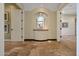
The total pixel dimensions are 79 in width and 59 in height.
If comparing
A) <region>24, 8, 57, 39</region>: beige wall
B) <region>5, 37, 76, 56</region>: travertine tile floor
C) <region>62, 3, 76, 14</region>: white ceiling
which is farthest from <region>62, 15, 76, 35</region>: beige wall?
<region>5, 37, 76, 56</region>: travertine tile floor

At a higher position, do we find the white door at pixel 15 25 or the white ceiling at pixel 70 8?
the white ceiling at pixel 70 8

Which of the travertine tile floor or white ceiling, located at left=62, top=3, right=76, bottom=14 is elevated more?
white ceiling, located at left=62, top=3, right=76, bottom=14

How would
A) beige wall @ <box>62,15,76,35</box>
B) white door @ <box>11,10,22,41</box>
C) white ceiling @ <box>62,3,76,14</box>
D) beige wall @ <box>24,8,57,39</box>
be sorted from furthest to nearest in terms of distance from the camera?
beige wall @ <box>62,15,76,35</box>, beige wall @ <box>24,8,57,39</box>, white door @ <box>11,10,22,41</box>, white ceiling @ <box>62,3,76,14</box>

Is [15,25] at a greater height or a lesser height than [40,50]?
greater

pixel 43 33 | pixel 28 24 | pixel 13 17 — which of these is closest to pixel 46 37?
pixel 43 33

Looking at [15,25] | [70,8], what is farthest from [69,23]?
[15,25]

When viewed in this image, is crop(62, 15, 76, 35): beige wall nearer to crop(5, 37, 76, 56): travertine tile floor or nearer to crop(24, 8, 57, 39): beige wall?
crop(24, 8, 57, 39): beige wall

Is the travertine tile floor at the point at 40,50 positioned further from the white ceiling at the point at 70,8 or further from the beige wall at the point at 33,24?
the beige wall at the point at 33,24

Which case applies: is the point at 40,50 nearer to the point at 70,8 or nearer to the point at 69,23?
the point at 70,8

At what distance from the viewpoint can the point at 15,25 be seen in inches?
355

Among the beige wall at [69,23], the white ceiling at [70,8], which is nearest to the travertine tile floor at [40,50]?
the white ceiling at [70,8]

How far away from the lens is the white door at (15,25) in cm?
898

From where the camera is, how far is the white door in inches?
353

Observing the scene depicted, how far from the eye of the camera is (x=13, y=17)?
9039 millimetres
